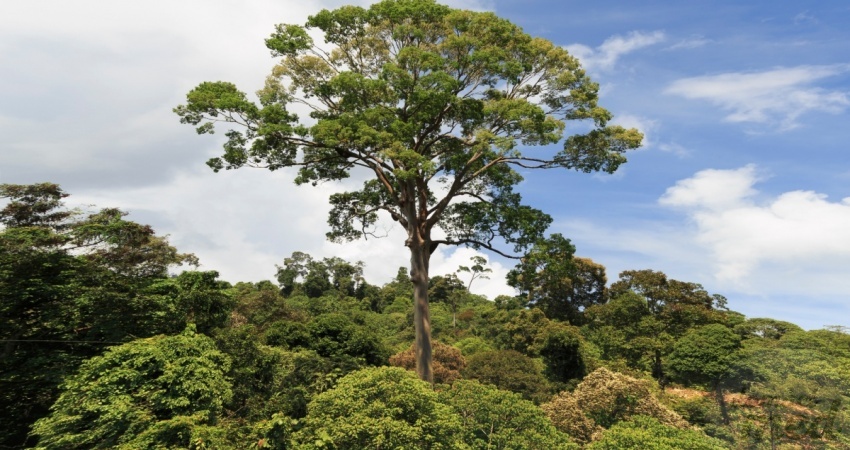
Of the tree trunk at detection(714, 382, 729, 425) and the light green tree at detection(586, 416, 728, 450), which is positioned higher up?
the tree trunk at detection(714, 382, 729, 425)

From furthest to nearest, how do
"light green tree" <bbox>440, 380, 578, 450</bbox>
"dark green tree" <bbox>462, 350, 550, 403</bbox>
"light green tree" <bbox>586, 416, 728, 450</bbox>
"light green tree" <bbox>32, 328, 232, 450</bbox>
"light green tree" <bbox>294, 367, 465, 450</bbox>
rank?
"dark green tree" <bbox>462, 350, 550, 403</bbox>
"light green tree" <bbox>440, 380, 578, 450</bbox>
"light green tree" <bbox>586, 416, 728, 450</bbox>
"light green tree" <bbox>32, 328, 232, 450</bbox>
"light green tree" <bbox>294, 367, 465, 450</bbox>

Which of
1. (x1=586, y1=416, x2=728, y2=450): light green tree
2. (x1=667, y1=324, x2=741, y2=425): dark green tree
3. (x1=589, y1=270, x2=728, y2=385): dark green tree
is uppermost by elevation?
(x1=589, y1=270, x2=728, y2=385): dark green tree

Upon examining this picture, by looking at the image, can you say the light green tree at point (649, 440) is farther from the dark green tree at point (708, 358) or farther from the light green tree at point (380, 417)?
the dark green tree at point (708, 358)

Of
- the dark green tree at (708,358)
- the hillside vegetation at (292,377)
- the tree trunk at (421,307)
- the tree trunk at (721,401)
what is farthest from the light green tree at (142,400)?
the dark green tree at (708,358)

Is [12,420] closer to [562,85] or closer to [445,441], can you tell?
[445,441]

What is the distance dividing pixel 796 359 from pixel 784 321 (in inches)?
713

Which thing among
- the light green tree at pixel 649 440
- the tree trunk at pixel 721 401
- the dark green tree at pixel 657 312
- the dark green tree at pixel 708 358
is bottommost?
the light green tree at pixel 649 440

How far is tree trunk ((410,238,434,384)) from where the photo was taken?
12656 millimetres

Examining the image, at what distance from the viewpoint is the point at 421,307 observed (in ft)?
42.8

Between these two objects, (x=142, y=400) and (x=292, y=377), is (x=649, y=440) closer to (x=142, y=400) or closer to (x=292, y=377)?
(x=292, y=377)

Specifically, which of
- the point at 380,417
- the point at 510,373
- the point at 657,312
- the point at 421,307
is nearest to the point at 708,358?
the point at 510,373

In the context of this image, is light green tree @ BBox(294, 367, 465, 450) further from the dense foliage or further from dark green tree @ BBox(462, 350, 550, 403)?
dark green tree @ BBox(462, 350, 550, 403)

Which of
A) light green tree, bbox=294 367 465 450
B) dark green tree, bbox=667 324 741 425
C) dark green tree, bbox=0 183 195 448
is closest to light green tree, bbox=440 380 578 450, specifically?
light green tree, bbox=294 367 465 450

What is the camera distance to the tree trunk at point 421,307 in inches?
498
